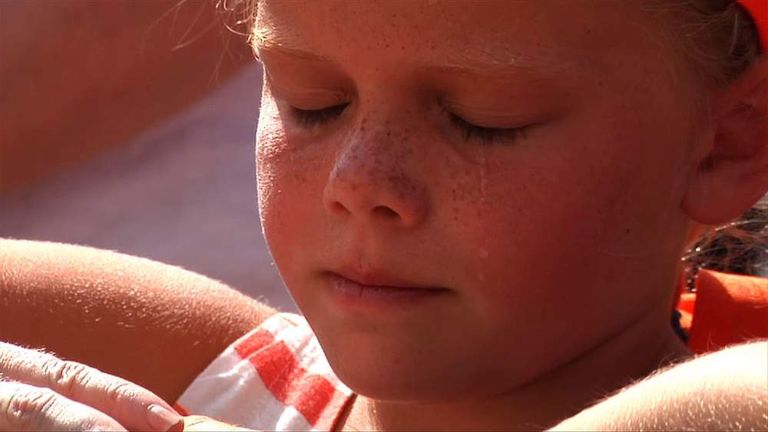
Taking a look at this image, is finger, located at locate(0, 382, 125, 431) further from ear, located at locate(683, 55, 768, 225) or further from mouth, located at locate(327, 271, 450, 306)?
ear, located at locate(683, 55, 768, 225)

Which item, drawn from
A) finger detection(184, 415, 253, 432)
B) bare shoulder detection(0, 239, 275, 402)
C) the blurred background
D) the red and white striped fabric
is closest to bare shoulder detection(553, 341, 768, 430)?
finger detection(184, 415, 253, 432)

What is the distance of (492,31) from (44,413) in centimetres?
43

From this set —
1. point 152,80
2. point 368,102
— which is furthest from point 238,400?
point 152,80

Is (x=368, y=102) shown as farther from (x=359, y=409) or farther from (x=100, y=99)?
(x=100, y=99)

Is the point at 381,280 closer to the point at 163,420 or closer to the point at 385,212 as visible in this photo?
the point at 385,212

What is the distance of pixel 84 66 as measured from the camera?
222cm

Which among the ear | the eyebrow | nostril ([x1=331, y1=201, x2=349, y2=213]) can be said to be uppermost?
the eyebrow

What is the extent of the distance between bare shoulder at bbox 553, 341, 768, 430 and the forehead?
33 centimetres

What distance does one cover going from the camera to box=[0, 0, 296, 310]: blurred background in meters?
2.14

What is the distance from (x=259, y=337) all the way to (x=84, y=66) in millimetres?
745

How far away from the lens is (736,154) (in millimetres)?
1302

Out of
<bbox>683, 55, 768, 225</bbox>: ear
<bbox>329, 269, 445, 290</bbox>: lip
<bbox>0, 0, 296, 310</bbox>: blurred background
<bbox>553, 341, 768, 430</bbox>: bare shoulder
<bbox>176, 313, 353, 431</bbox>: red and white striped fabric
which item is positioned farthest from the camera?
<bbox>0, 0, 296, 310</bbox>: blurred background

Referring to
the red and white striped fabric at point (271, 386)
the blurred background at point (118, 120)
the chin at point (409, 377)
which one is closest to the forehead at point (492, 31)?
the chin at point (409, 377)

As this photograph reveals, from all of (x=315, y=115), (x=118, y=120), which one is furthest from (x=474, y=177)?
(x=118, y=120)
